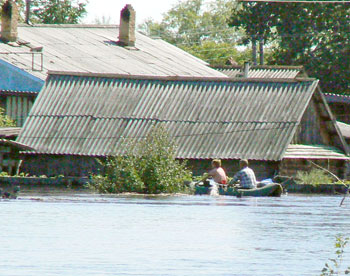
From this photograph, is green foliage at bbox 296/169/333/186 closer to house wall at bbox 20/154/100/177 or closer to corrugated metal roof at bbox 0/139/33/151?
house wall at bbox 20/154/100/177

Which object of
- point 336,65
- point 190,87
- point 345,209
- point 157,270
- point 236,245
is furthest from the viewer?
point 336,65

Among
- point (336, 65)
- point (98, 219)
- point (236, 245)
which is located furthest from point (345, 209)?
point (336, 65)

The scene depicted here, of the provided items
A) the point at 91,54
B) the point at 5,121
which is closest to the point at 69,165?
the point at 5,121

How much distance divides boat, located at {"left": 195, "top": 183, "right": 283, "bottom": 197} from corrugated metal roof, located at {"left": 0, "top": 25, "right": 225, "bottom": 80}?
18.4m

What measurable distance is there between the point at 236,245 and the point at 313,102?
34.7 m

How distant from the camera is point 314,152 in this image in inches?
2087

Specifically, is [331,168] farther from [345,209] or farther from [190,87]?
[345,209]

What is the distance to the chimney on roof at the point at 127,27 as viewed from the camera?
68.7 metres

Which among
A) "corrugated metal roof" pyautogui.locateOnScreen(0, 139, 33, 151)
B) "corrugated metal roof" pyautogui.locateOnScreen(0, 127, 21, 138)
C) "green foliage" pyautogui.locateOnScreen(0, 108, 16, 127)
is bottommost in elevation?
"corrugated metal roof" pyautogui.locateOnScreen(0, 139, 33, 151)

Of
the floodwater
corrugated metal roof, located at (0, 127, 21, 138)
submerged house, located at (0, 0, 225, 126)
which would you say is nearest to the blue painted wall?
submerged house, located at (0, 0, 225, 126)

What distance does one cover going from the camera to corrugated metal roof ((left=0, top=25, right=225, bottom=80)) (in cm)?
5841

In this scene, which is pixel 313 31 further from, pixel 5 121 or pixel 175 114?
pixel 5 121

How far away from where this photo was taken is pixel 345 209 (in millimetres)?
32344

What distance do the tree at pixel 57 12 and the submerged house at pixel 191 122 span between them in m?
35.6
